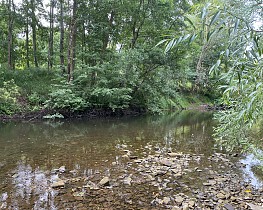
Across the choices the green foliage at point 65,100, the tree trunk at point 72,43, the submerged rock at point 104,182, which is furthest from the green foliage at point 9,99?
the submerged rock at point 104,182

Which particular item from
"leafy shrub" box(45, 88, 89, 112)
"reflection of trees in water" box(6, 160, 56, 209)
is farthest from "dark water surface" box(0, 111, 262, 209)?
"leafy shrub" box(45, 88, 89, 112)

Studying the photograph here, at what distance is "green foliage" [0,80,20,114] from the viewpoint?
37.4ft

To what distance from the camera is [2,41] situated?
1625cm

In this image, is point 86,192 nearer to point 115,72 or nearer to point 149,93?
point 115,72

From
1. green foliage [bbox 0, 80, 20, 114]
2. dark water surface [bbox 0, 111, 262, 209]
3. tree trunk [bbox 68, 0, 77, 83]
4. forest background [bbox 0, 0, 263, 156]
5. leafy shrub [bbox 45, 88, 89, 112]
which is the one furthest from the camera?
tree trunk [bbox 68, 0, 77, 83]

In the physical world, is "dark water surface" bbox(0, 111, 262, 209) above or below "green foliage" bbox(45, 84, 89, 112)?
below

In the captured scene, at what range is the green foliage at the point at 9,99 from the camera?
11391 mm

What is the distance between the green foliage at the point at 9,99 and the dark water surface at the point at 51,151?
57.1 inches

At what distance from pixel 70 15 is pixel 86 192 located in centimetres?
1296

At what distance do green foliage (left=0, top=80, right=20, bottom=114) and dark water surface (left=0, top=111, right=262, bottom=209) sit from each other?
1.45m

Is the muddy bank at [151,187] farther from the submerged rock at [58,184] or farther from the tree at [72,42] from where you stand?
the tree at [72,42]

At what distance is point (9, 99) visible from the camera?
11.7 meters

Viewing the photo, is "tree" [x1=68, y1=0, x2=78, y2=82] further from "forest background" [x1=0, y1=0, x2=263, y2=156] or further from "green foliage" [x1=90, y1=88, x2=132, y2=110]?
"green foliage" [x1=90, y1=88, x2=132, y2=110]

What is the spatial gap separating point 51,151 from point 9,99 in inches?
274
